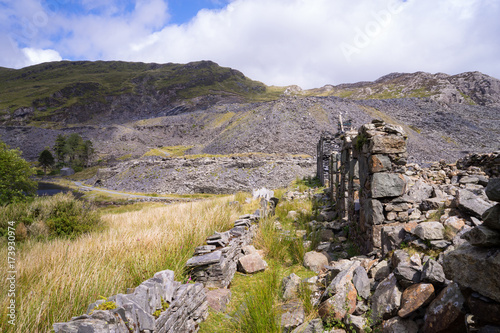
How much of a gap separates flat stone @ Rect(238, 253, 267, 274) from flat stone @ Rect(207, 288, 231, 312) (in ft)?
4.39

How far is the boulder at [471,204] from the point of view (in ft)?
13.7

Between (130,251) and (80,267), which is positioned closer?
(80,267)

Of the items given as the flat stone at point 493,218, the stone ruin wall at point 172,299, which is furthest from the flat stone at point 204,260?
the flat stone at point 493,218

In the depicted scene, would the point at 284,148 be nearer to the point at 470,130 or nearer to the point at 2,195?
the point at 2,195

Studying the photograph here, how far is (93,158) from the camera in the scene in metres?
74.3

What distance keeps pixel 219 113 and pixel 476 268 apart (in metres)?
83.1

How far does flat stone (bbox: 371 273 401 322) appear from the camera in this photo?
3251 mm

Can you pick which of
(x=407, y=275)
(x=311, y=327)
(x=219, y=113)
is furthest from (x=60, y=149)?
(x=407, y=275)

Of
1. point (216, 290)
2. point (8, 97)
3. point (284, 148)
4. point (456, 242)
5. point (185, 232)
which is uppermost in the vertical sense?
point (8, 97)

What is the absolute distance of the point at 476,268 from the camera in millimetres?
2137

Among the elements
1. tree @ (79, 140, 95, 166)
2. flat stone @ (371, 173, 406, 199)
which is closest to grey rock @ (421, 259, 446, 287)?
flat stone @ (371, 173, 406, 199)

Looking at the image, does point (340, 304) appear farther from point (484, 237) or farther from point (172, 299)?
point (172, 299)

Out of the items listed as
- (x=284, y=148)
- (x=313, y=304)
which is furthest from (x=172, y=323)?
(x=284, y=148)

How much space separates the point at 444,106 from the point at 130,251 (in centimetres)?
7758
